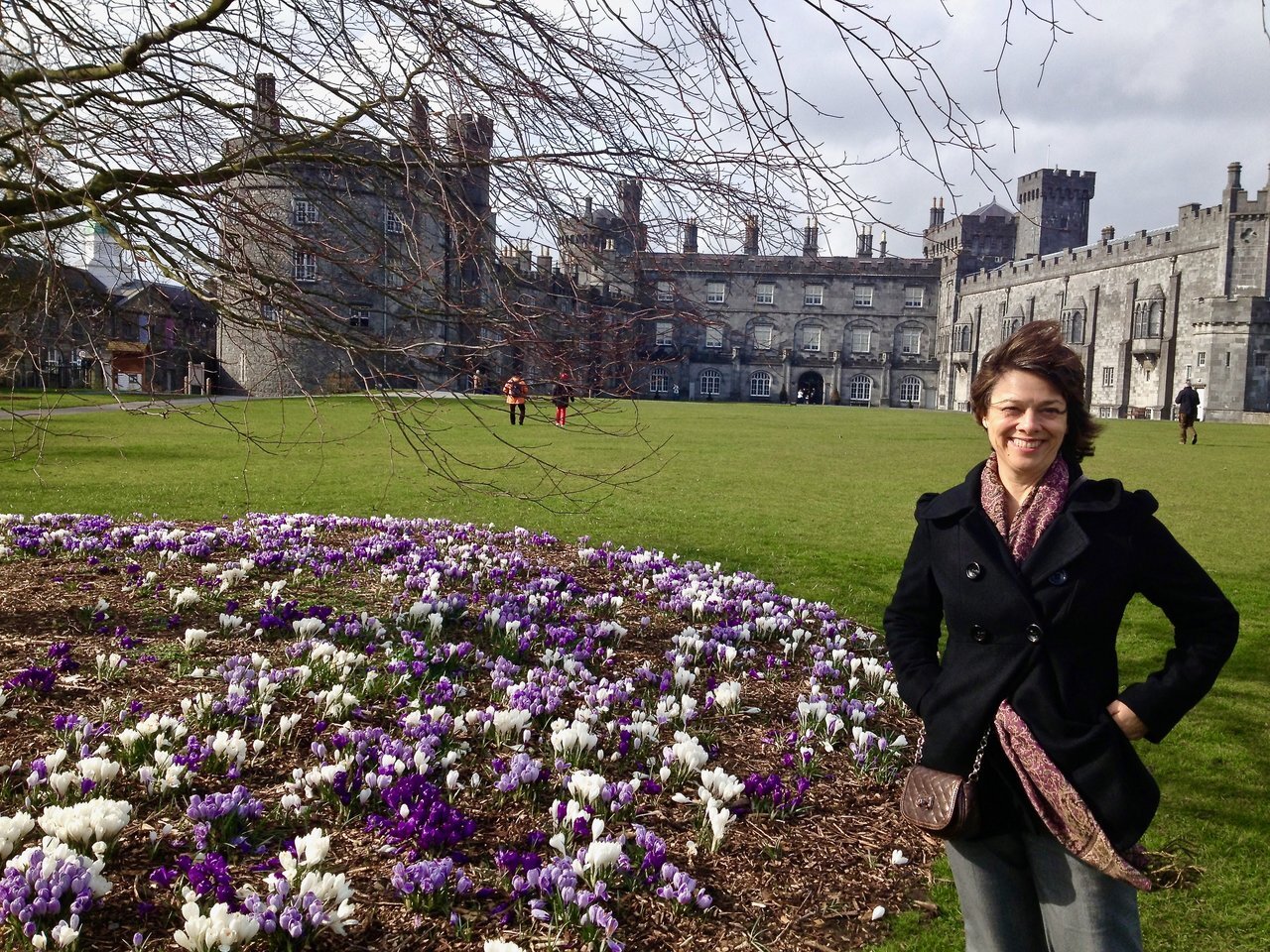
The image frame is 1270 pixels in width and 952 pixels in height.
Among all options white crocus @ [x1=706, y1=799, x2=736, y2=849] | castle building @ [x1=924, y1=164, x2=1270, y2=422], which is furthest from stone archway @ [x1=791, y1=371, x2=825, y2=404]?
white crocus @ [x1=706, y1=799, x2=736, y2=849]

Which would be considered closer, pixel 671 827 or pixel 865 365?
pixel 671 827

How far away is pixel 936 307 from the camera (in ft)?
268

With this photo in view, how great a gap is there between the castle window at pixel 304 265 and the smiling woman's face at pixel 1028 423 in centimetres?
330

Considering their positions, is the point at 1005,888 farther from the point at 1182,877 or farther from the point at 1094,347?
the point at 1094,347

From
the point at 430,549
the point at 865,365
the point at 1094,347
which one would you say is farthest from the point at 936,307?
the point at 430,549

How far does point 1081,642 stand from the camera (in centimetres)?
227

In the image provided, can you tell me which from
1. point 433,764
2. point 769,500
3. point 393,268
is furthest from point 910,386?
point 433,764

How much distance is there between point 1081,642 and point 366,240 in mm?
4208

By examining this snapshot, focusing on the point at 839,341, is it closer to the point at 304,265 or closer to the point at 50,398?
the point at 50,398

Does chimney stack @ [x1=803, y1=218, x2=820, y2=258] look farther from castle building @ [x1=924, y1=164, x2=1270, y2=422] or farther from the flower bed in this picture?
castle building @ [x1=924, y1=164, x2=1270, y2=422]

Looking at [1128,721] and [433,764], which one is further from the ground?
[1128,721]

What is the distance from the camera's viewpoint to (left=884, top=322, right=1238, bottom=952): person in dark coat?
2.18m

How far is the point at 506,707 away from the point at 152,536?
3964 millimetres

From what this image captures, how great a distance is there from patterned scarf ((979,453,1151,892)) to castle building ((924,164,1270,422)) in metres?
38.6
